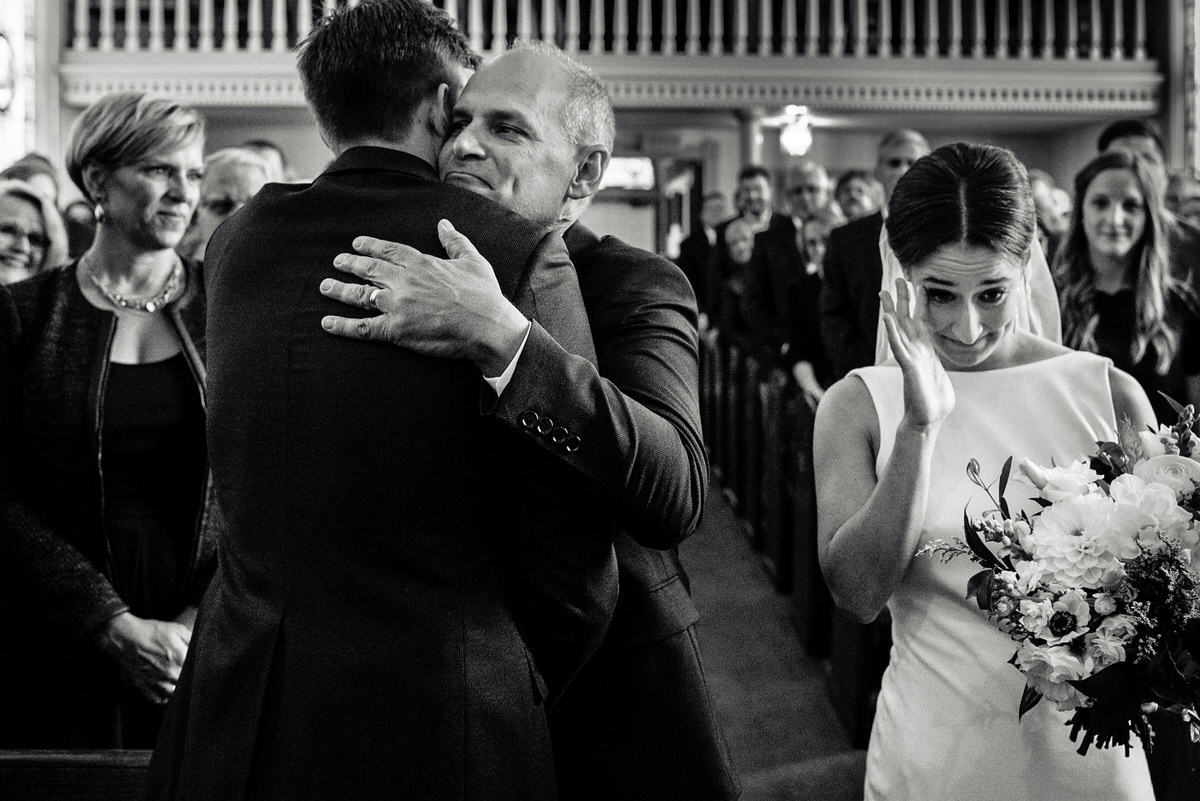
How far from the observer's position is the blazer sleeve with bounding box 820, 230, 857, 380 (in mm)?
4430

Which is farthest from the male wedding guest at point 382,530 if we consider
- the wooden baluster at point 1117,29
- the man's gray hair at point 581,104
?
the wooden baluster at point 1117,29

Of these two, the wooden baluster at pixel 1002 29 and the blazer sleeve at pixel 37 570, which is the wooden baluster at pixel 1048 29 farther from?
the blazer sleeve at pixel 37 570

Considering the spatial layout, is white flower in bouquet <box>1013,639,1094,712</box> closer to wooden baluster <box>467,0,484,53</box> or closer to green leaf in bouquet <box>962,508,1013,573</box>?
green leaf in bouquet <box>962,508,1013,573</box>

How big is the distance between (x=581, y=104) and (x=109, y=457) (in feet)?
3.77

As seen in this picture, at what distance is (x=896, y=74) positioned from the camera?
12.2 m

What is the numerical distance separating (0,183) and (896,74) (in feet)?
33.6

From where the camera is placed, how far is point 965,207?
6.32ft

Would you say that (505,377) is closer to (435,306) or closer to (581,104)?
(435,306)

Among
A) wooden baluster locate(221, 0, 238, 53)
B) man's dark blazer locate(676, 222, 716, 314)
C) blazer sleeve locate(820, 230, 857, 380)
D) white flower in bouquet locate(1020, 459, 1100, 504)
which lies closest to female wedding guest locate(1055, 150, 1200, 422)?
blazer sleeve locate(820, 230, 857, 380)

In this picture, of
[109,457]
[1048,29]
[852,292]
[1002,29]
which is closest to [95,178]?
[109,457]

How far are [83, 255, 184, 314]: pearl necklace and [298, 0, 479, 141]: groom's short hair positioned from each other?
3.06 ft

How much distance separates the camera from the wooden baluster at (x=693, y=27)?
1211 centimetres

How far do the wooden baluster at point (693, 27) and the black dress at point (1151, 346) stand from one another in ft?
29.3

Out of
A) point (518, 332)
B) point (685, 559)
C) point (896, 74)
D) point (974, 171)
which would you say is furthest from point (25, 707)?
point (896, 74)
